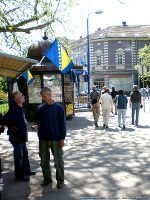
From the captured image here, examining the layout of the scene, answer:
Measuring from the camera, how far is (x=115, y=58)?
221 ft

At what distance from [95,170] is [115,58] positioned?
59.8 metres

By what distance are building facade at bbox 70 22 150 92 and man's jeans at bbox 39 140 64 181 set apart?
59.1 meters

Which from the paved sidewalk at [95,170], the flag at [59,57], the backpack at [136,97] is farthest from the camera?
the backpack at [136,97]

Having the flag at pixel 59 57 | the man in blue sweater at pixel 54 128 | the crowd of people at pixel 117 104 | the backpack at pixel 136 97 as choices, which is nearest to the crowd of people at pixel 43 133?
the man in blue sweater at pixel 54 128

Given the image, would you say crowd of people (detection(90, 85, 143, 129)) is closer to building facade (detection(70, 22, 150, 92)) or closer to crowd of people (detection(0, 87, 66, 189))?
crowd of people (detection(0, 87, 66, 189))

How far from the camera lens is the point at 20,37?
70.2 feet

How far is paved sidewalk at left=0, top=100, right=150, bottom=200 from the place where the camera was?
6824mm

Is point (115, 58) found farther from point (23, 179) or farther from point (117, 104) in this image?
point (23, 179)

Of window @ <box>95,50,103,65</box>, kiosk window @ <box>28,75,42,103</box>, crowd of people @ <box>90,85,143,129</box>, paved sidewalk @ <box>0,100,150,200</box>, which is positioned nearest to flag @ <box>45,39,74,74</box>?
paved sidewalk @ <box>0,100,150,200</box>

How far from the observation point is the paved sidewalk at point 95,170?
A: 6.82 meters

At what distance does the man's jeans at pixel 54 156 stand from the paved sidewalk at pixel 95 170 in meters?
0.22

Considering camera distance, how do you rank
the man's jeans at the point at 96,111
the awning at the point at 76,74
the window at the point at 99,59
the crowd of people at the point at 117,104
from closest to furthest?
1. the crowd of people at the point at 117,104
2. the man's jeans at the point at 96,111
3. the awning at the point at 76,74
4. the window at the point at 99,59

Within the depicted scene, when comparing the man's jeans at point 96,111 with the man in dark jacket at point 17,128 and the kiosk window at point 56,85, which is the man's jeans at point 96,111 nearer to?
the kiosk window at point 56,85

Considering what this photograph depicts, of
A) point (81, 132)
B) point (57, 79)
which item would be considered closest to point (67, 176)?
point (81, 132)
